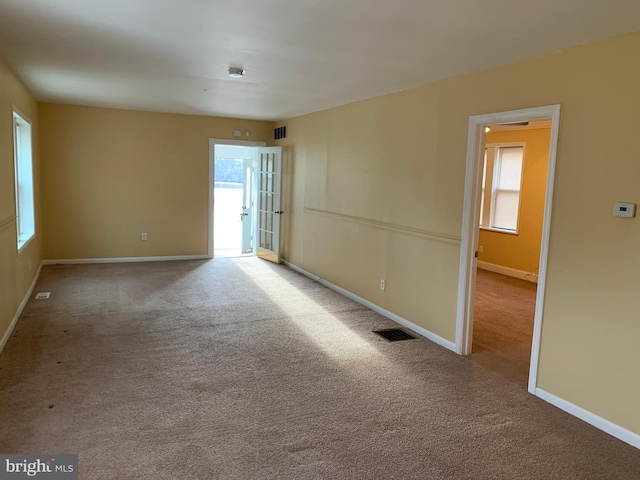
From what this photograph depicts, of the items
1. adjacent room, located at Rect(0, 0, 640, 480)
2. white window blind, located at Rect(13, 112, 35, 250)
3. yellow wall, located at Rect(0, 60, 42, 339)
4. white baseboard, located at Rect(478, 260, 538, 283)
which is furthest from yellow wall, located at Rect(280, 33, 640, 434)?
white window blind, located at Rect(13, 112, 35, 250)

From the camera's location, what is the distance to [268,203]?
7930mm

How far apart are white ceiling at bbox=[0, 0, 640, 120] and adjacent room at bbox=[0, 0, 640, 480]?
0.08ft

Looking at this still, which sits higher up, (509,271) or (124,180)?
(124,180)

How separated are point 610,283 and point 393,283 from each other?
7.46 ft

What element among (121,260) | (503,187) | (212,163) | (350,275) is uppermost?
(212,163)

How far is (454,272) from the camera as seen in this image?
397cm

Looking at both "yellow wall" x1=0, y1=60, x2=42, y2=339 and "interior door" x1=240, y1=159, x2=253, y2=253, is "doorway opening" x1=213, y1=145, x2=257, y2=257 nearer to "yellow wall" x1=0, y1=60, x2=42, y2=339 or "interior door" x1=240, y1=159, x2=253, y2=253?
"interior door" x1=240, y1=159, x2=253, y2=253

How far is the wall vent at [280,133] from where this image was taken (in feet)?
24.8

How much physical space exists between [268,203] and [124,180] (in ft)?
7.65

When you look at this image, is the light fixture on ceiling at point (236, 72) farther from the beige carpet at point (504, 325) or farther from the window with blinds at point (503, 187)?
the window with blinds at point (503, 187)

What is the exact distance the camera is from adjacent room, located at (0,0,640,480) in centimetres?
250

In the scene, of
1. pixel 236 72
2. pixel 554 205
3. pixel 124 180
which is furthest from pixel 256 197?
pixel 554 205

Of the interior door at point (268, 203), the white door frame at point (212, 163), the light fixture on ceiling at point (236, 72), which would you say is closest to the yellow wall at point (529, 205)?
the interior door at point (268, 203)

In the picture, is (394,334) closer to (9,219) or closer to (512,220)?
(9,219)
